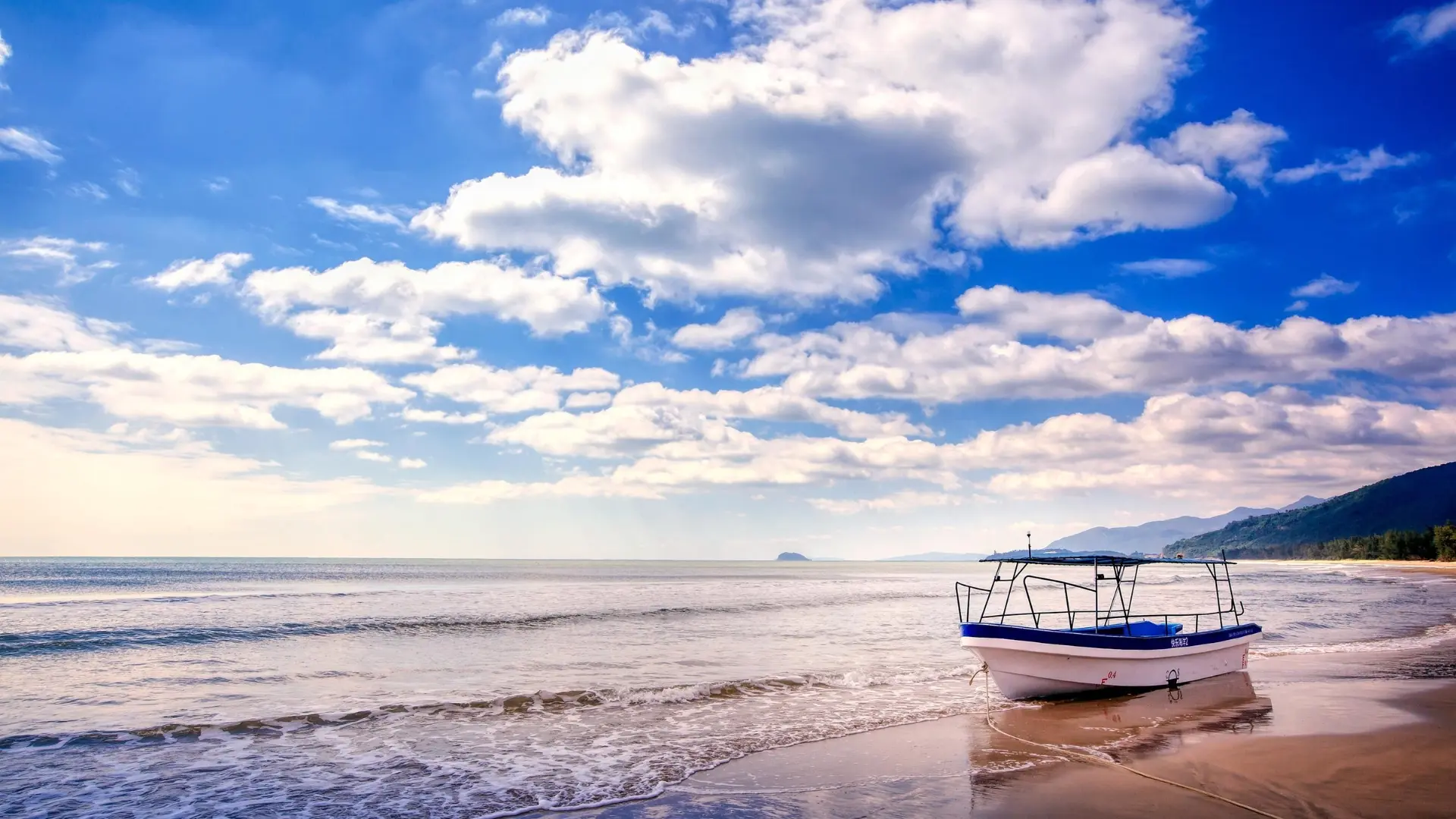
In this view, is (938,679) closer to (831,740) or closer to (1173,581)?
(831,740)

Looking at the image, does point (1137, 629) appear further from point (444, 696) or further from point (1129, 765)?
point (444, 696)

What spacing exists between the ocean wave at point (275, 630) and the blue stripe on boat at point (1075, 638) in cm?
2691

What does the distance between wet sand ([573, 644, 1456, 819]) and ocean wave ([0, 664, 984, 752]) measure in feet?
13.1

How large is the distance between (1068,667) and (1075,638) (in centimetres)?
73

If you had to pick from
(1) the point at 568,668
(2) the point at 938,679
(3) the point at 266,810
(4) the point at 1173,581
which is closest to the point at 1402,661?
(2) the point at 938,679

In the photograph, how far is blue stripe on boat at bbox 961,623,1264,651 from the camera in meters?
18.7

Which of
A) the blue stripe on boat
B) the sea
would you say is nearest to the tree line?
the sea

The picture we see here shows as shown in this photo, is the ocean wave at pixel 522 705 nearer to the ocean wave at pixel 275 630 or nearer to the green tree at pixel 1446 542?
the ocean wave at pixel 275 630

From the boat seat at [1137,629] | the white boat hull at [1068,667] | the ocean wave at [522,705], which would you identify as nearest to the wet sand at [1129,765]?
the white boat hull at [1068,667]

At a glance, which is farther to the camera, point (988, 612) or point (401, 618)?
point (988, 612)

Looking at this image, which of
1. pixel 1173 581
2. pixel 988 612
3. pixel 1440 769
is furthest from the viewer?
pixel 1173 581

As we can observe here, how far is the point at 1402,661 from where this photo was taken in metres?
26.0

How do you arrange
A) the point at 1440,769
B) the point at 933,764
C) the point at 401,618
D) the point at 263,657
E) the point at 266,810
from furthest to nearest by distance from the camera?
the point at 401,618
the point at 263,657
the point at 933,764
the point at 1440,769
the point at 266,810

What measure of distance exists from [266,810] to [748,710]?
1055cm
